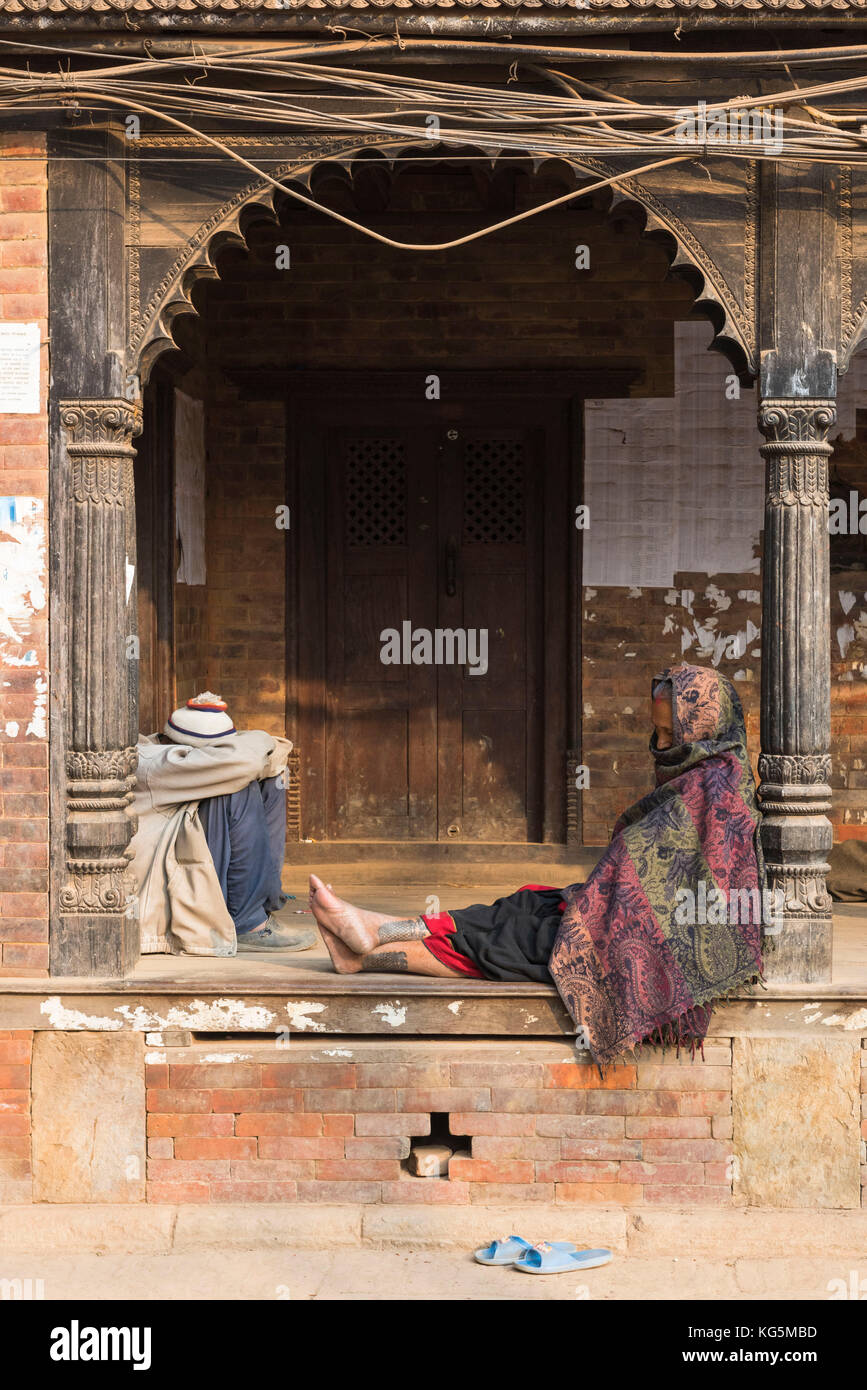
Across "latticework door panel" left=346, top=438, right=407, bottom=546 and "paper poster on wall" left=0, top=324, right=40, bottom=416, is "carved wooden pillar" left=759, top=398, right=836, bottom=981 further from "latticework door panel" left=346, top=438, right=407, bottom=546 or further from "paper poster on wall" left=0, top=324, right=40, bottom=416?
"latticework door panel" left=346, top=438, right=407, bottom=546

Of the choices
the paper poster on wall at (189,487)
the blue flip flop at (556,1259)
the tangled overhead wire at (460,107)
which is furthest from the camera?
the paper poster on wall at (189,487)

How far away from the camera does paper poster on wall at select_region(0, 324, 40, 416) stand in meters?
5.17

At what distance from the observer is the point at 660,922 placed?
4.96 metres

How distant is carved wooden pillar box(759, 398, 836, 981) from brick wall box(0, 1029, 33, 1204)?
263cm

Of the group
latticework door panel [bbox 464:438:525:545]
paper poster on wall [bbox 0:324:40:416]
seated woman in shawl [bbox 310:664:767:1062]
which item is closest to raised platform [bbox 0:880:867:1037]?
seated woman in shawl [bbox 310:664:767:1062]

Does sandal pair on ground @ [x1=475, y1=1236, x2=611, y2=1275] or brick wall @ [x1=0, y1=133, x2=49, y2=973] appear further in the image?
brick wall @ [x1=0, y1=133, x2=49, y2=973]

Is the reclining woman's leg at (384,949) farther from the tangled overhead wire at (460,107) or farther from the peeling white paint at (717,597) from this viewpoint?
the peeling white paint at (717,597)

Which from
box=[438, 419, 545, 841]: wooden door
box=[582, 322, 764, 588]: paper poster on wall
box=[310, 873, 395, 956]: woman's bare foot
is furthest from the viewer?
box=[438, 419, 545, 841]: wooden door

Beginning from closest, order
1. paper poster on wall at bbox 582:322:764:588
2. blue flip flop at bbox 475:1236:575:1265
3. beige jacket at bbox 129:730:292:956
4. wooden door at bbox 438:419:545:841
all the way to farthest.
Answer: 1. blue flip flop at bbox 475:1236:575:1265
2. beige jacket at bbox 129:730:292:956
3. paper poster on wall at bbox 582:322:764:588
4. wooden door at bbox 438:419:545:841

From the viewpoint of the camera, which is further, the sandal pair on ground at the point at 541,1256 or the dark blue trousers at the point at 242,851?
the dark blue trousers at the point at 242,851

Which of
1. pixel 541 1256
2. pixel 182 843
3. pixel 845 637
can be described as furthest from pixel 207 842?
pixel 845 637

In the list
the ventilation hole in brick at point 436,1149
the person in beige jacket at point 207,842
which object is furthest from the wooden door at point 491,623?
the ventilation hole in brick at point 436,1149

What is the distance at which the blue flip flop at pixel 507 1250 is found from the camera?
15.9ft

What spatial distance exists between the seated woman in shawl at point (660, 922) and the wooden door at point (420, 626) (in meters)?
2.84
